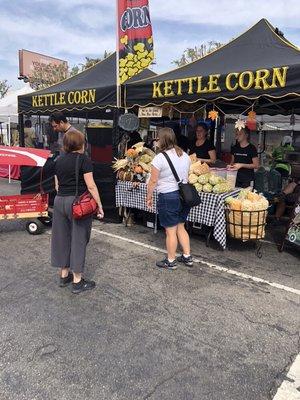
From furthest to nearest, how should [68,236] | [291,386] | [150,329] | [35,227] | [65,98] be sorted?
1. [65,98]
2. [35,227]
3. [68,236]
4. [150,329]
5. [291,386]

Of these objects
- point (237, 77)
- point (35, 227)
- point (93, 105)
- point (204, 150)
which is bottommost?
point (35, 227)

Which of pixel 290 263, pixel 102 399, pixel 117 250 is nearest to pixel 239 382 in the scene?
pixel 102 399

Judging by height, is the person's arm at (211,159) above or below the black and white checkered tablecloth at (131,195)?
above

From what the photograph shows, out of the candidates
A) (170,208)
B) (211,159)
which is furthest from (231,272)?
(211,159)

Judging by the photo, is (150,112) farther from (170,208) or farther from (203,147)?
(170,208)

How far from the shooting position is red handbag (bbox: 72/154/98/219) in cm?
372

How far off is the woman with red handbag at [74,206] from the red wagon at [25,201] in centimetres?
218

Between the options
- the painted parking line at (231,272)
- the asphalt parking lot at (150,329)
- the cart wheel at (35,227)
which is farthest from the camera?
the cart wheel at (35,227)

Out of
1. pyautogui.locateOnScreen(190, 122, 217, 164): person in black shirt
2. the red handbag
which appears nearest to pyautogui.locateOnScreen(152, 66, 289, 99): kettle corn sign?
pyautogui.locateOnScreen(190, 122, 217, 164): person in black shirt

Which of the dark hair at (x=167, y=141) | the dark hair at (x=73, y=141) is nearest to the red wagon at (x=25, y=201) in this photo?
the dark hair at (x=73, y=141)

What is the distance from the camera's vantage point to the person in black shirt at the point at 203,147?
21.3 ft

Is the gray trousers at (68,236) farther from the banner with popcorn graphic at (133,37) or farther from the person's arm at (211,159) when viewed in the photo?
the banner with popcorn graphic at (133,37)

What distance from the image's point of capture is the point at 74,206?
12.3ft

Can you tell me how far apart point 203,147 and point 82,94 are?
2.60 metres
